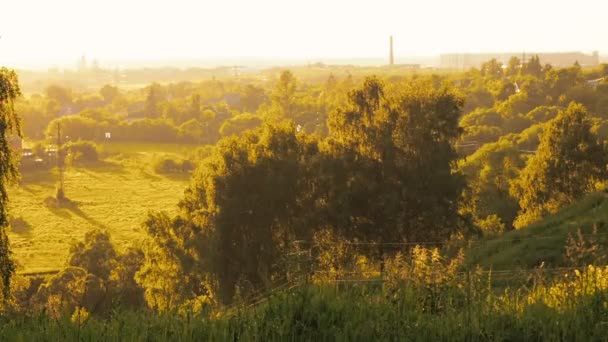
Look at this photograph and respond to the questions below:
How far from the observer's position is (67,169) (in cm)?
7656

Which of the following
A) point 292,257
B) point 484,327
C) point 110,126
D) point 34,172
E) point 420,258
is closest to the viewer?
point 484,327

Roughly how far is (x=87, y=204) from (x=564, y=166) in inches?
1719

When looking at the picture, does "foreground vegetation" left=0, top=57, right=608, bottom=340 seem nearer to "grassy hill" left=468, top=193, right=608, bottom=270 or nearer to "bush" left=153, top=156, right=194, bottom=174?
"grassy hill" left=468, top=193, right=608, bottom=270

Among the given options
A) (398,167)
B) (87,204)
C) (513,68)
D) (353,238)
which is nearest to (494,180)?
(398,167)

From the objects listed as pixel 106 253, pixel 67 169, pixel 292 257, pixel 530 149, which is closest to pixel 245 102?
pixel 67 169

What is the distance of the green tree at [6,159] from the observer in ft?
44.4

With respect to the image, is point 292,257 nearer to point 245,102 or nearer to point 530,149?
point 530,149

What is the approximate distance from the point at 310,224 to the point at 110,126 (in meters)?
82.4

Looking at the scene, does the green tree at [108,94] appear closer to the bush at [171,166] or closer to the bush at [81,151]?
the bush at [81,151]

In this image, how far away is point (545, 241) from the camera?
16.3 meters

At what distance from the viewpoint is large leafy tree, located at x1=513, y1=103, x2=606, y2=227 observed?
26.2 meters

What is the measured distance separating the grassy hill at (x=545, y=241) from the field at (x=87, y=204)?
24.8 m

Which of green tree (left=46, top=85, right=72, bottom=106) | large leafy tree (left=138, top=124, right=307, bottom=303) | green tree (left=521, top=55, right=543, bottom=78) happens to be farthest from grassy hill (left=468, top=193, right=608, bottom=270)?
green tree (left=46, top=85, right=72, bottom=106)

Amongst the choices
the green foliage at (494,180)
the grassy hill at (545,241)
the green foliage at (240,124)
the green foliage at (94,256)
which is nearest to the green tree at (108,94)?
the green foliage at (240,124)
